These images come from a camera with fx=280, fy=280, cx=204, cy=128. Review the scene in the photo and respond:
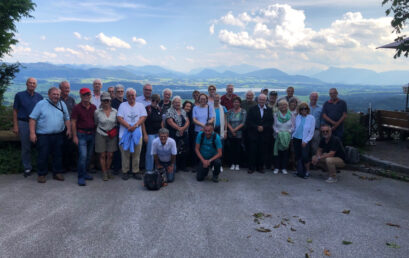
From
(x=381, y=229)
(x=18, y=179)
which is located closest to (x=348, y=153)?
(x=381, y=229)

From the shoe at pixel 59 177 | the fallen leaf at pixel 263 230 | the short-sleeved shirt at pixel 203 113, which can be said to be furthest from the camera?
the short-sleeved shirt at pixel 203 113

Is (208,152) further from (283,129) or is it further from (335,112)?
(335,112)

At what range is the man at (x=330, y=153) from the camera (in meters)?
7.22

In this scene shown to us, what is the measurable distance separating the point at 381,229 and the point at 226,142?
14.5 ft

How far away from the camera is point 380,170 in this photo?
26.4 ft

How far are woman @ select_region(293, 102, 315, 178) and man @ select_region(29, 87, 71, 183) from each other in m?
5.83

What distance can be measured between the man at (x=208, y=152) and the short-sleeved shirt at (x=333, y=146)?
277cm

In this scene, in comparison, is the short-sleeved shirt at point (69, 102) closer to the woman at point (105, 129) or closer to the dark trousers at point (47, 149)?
the dark trousers at point (47, 149)

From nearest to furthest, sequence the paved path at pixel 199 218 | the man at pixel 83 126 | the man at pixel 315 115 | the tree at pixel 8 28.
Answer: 1. the paved path at pixel 199 218
2. the man at pixel 83 126
3. the man at pixel 315 115
4. the tree at pixel 8 28

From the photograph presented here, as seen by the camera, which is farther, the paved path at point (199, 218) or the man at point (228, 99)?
the man at point (228, 99)

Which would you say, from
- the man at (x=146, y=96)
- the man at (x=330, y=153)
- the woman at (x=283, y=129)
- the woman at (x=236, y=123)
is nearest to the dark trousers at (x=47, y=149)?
the man at (x=146, y=96)

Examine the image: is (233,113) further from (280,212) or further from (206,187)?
(280,212)

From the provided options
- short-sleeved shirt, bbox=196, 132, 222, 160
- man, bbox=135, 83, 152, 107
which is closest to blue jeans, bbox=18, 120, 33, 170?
man, bbox=135, 83, 152, 107

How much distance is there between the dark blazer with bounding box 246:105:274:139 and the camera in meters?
7.72
